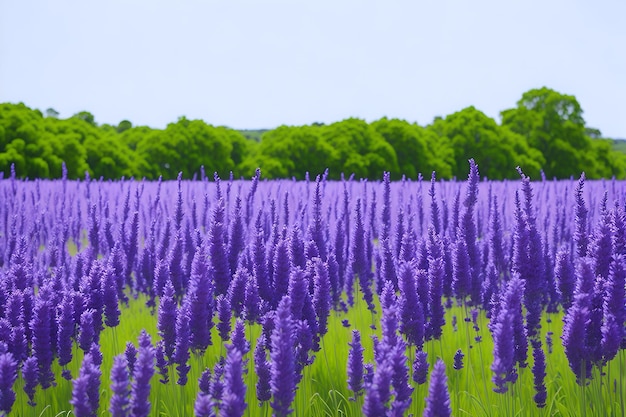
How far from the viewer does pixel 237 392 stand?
6.00ft

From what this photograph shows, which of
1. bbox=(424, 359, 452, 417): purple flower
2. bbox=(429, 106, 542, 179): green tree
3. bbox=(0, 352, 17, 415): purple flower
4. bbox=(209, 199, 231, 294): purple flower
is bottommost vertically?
bbox=(0, 352, 17, 415): purple flower

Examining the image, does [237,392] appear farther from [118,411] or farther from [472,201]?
[472,201]

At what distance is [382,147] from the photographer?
46656mm

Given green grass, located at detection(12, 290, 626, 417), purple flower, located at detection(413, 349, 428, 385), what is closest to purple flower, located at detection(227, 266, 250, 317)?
green grass, located at detection(12, 290, 626, 417)

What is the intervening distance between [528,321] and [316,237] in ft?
4.74

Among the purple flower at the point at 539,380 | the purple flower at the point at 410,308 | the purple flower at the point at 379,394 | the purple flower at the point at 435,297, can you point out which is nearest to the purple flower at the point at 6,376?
the purple flower at the point at 379,394

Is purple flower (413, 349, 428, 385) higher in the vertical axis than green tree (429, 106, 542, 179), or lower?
lower

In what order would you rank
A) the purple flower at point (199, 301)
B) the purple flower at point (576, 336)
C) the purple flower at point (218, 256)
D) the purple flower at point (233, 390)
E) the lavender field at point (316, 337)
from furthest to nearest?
the purple flower at point (218, 256)
the purple flower at point (199, 301)
the purple flower at point (576, 336)
the lavender field at point (316, 337)
the purple flower at point (233, 390)

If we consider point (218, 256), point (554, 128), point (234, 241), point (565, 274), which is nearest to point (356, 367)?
point (218, 256)

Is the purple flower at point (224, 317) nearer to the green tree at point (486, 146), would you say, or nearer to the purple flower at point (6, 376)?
the purple flower at point (6, 376)

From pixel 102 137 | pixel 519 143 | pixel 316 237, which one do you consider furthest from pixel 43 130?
pixel 316 237

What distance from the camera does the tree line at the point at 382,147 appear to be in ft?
148

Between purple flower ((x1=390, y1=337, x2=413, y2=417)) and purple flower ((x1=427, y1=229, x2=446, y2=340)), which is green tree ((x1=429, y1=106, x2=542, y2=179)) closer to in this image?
purple flower ((x1=427, y1=229, x2=446, y2=340))

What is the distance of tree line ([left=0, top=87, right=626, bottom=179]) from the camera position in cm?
4509
